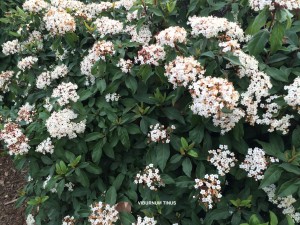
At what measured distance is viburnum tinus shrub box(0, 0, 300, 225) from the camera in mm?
2314

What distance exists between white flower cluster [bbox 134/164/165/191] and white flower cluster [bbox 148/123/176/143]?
193 mm

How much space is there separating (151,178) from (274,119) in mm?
929

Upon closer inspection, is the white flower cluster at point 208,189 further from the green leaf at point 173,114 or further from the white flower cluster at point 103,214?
the white flower cluster at point 103,214

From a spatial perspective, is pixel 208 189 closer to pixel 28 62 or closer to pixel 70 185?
pixel 70 185

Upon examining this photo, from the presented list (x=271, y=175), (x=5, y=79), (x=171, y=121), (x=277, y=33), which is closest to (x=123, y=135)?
(x=171, y=121)

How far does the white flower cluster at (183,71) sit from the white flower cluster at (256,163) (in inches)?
25.1

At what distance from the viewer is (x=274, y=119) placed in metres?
2.36

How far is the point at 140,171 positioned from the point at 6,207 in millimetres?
2598

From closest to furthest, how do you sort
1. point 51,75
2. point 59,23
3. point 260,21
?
1. point 260,21
2. point 59,23
3. point 51,75

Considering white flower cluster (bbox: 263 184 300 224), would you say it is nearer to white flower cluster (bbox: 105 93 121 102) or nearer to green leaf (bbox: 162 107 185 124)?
green leaf (bbox: 162 107 185 124)

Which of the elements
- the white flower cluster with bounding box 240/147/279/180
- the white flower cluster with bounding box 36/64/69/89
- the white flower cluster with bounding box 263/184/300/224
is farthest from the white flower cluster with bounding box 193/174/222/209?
the white flower cluster with bounding box 36/64/69/89

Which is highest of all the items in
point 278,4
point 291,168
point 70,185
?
point 278,4

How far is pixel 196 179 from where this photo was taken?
235 cm

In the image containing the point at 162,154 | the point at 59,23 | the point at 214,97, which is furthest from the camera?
the point at 59,23
